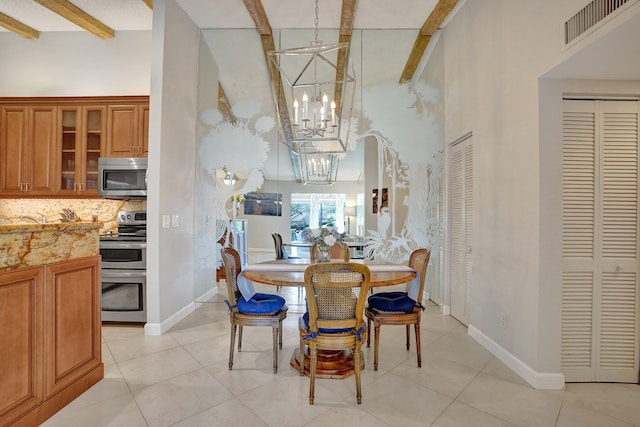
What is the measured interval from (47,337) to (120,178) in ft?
7.65

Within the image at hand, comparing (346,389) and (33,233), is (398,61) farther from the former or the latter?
(33,233)

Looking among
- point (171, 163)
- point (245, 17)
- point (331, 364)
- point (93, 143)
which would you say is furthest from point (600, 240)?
point (93, 143)

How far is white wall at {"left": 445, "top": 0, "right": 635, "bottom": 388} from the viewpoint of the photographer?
2340 mm

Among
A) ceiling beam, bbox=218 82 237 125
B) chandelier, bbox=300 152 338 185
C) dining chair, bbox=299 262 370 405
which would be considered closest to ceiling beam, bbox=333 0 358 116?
chandelier, bbox=300 152 338 185

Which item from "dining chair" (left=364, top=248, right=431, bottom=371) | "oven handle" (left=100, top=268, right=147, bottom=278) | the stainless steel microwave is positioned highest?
the stainless steel microwave

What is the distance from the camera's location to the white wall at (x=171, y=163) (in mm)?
3357

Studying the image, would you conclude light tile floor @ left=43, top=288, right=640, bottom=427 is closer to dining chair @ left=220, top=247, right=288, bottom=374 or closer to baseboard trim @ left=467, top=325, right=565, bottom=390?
baseboard trim @ left=467, top=325, right=565, bottom=390

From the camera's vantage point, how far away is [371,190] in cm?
435

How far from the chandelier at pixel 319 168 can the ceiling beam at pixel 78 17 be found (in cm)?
300

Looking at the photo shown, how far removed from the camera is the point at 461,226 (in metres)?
3.77

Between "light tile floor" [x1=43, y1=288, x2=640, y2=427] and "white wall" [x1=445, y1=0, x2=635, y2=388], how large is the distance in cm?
29

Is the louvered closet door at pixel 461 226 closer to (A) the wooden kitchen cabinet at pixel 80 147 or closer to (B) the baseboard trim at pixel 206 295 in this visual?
(B) the baseboard trim at pixel 206 295

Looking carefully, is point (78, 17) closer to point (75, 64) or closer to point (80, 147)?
point (75, 64)

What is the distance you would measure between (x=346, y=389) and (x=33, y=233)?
2.20 m
